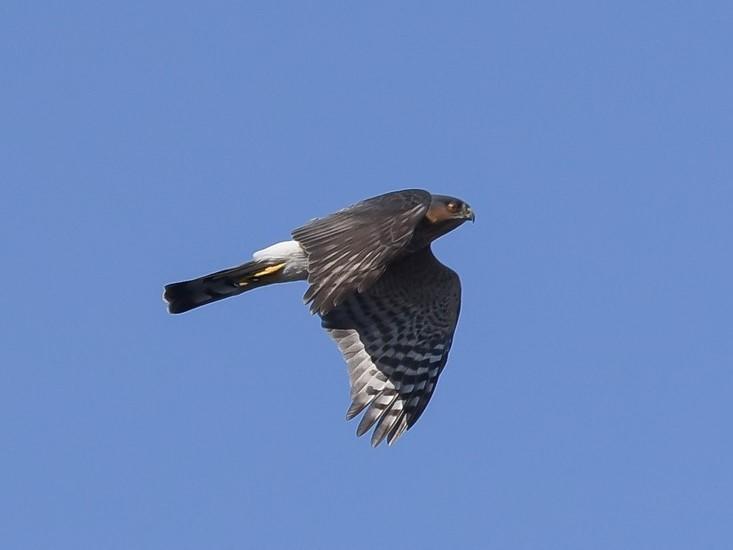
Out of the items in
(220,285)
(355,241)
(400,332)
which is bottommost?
(355,241)

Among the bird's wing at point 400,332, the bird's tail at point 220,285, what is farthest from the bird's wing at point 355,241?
the bird's wing at point 400,332

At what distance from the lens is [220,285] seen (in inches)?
605

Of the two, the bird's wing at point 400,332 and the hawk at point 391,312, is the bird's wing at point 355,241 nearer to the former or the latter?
the hawk at point 391,312

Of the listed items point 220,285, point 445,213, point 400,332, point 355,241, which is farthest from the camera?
point 400,332

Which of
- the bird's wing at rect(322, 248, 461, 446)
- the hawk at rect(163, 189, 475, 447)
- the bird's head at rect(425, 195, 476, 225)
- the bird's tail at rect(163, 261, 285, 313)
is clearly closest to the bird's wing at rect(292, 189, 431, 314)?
the hawk at rect(163, 189, 475, 447)

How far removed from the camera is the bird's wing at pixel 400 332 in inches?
607

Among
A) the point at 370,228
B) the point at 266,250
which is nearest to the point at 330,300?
the point at 370,228

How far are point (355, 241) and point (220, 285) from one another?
2694mm

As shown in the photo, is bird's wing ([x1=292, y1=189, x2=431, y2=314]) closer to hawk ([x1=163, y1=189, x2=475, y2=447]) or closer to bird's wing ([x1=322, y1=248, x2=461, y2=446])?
hawk ([x1=163, y1=189, x2=475, y2=447])

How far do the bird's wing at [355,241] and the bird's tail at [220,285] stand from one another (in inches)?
59.5

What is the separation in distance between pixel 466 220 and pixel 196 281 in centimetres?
267

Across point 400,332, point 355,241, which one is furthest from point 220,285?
point 355,241

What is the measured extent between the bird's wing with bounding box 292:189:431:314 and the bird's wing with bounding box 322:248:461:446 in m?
1.93

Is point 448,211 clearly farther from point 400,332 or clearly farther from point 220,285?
point 220,285
